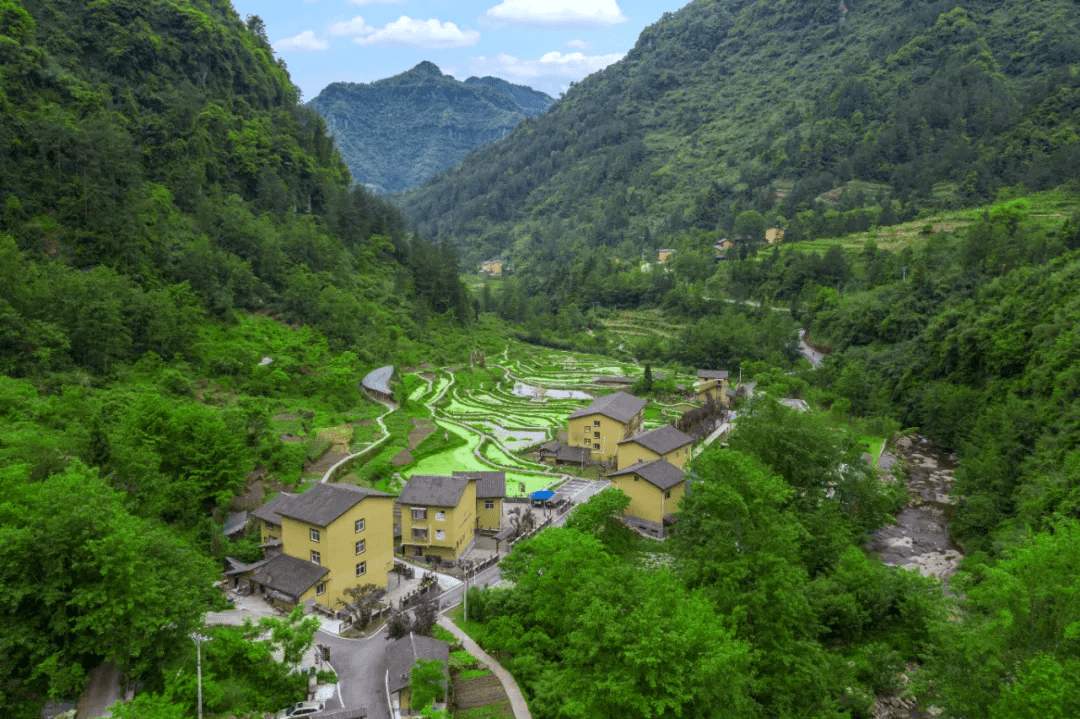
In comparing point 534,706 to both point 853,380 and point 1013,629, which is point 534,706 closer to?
point 1013,629

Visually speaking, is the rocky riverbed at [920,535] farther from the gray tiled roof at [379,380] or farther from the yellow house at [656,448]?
the gray tiled roof at [379,380]

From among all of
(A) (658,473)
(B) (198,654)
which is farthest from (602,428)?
(B) (198,654)

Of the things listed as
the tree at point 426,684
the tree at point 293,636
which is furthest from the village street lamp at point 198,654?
the tree at point 426,684

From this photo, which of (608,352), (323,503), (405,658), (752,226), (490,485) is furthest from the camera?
(752,226)

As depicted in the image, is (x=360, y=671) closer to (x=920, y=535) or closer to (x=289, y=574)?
(x=289, y=574)

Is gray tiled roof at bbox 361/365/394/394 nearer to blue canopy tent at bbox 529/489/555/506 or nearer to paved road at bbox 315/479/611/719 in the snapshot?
blue canopy tent at bbox 529/489/555/506

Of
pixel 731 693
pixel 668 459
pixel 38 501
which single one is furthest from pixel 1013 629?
pixel 38 501
